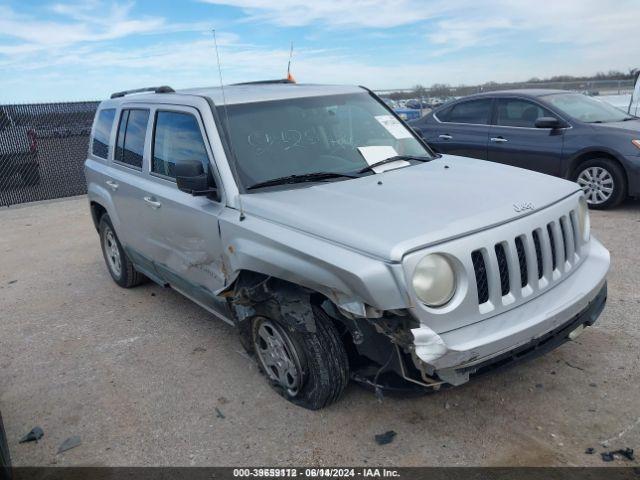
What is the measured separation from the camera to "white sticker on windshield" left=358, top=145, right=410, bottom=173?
3730mm

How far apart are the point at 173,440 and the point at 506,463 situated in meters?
1.84

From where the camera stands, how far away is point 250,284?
3299 millimetres

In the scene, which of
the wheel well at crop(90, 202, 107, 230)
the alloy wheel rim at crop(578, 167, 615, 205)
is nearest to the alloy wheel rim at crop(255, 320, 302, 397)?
the wheel well at crop(90, 202, 107, 230)

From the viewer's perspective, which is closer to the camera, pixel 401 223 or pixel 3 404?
pixel 401 223

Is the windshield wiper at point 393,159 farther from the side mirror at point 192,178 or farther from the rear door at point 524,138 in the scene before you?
the rear door at point 524,138

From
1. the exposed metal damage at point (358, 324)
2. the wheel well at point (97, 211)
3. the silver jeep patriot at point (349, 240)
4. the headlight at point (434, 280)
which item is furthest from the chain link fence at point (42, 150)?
the headlight at point (434, 280)

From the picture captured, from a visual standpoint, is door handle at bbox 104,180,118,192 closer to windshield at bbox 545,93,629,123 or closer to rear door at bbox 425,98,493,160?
rear door at bbox 425,98,493,160

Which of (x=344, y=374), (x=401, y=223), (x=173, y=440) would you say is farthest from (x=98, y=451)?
(x=401, y=223)

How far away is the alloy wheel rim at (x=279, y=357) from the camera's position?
3.19 meters

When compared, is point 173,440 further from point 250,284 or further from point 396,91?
point 396,91

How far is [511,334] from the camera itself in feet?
8.59

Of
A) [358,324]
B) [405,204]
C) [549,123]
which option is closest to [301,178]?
[405,204]

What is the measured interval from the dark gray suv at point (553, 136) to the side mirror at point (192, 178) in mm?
4627

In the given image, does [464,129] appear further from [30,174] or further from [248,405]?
[30,174]
